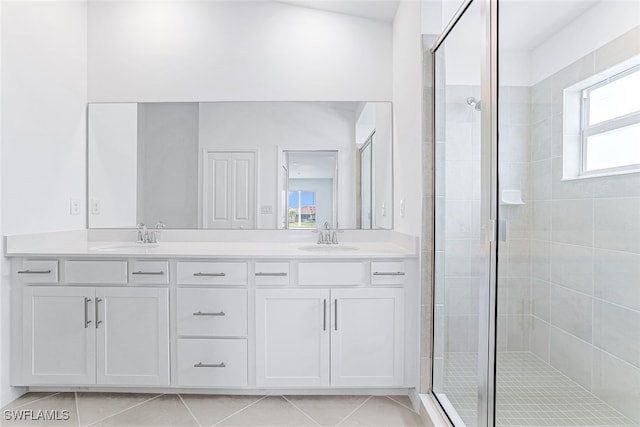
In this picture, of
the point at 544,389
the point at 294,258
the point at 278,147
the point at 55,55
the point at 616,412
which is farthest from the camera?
the point at 278,147

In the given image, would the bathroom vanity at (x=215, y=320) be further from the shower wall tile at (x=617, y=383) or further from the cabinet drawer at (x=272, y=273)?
Answer: the shower wall tile at (x=617, y=383)

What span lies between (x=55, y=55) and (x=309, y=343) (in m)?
2.40

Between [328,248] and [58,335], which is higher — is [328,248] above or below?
above

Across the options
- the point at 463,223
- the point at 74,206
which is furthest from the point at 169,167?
the point at 463,223

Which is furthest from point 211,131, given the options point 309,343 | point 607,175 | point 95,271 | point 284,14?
point 607,175

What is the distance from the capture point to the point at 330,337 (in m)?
2.31

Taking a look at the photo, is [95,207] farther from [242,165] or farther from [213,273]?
[213,273]

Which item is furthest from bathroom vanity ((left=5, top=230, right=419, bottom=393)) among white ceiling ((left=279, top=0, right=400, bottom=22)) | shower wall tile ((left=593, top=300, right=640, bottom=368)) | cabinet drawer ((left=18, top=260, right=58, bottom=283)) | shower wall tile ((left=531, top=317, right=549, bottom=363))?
white ceiling ((left=279, top=0, right=400, bottom=22))

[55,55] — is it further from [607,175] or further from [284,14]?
Answer: [607,175]

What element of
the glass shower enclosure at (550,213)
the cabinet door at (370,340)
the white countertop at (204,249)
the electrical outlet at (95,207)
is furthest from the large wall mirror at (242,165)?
the glass shower enclosure at (550,213)

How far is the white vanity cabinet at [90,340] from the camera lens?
7.60 feet

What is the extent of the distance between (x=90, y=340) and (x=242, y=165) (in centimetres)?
143

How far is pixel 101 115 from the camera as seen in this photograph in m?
2.96

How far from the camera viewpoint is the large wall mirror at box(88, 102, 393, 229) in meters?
2.91
